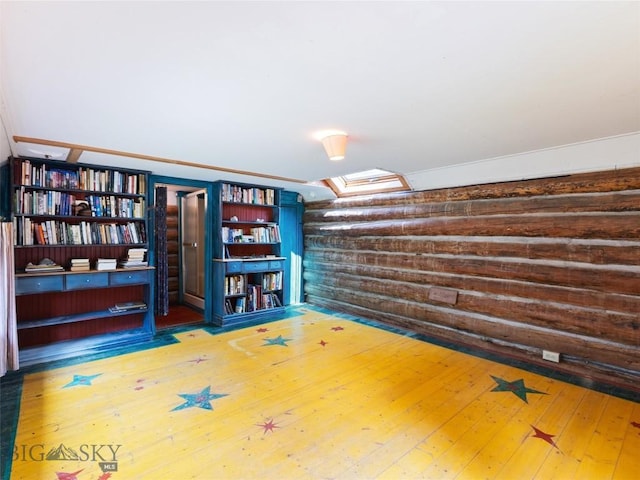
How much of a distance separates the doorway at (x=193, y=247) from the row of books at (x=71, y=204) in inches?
52.5

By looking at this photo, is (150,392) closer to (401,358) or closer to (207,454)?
(207,454)

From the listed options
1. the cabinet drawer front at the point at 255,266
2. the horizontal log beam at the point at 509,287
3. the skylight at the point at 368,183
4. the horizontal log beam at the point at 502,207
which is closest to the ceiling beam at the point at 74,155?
the cabinet drawer front at the point at 255,266

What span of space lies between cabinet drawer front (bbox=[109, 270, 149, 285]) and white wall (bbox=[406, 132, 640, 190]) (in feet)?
13.2

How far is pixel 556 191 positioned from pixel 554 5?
2738 mm

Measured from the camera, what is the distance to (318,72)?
→ 1.85m

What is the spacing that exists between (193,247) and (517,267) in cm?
548

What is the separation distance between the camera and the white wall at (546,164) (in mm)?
3006

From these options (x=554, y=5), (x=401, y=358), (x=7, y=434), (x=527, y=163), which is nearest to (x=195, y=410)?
(x=7, y=434)

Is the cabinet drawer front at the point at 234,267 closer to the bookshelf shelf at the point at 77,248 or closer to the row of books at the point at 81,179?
the bookshelf shelf at the point at 77,248

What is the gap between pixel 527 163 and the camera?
360 cm

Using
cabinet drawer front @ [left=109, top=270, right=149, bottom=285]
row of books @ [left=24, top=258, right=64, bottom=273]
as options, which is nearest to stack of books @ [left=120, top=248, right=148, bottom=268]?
cabinet drawer front @ [left=109, top=270, right=149, bottom=285]

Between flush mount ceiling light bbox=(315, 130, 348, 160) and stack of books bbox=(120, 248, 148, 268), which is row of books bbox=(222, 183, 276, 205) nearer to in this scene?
stack of books bbox=(120, 248, 148, 268)

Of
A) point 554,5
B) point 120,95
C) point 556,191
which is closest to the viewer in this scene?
point 554,5

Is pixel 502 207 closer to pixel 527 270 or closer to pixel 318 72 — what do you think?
pixel 527 270
